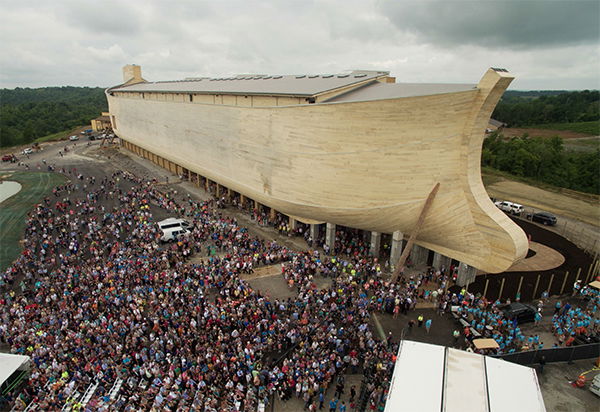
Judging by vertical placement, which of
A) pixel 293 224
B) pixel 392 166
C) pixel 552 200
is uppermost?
pixel 392 166

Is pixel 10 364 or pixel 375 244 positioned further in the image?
pixel 375 244

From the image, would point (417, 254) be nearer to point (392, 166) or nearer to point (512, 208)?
point (392, 166)

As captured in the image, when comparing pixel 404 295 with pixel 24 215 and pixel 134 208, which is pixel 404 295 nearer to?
pixel 134 208

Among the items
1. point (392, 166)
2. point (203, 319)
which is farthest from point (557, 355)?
point (203, 319)

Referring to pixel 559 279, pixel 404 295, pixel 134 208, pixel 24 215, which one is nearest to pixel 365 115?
pixel 404 295

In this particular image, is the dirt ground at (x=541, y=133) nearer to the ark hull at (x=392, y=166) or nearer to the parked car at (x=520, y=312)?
the ark hull at (x=392, y=166)

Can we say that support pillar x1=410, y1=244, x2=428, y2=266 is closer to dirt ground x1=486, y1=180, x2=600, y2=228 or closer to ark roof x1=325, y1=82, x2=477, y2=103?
ark roof x1=325, y1=82, x2=477, y2=103
